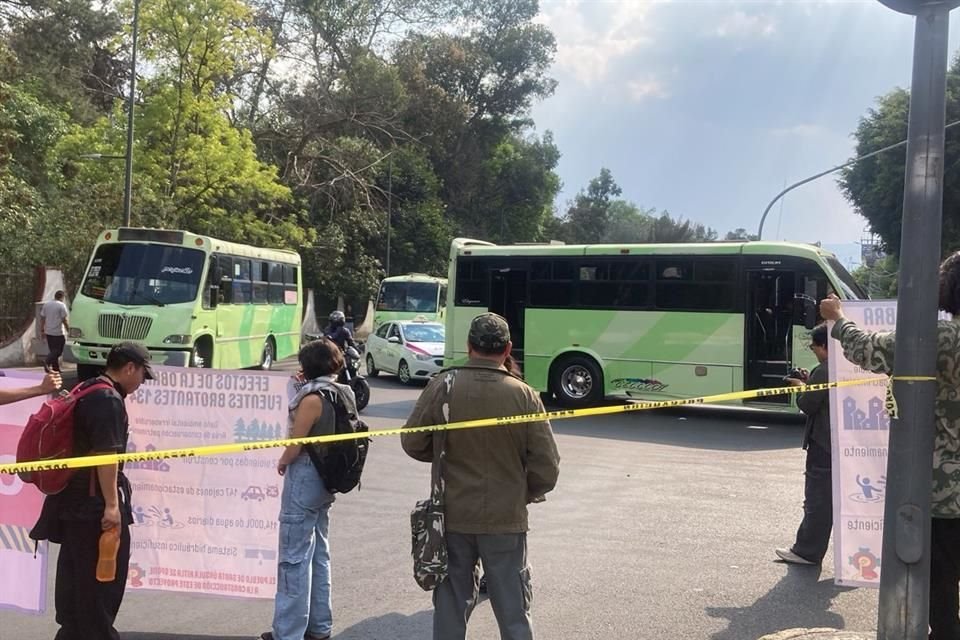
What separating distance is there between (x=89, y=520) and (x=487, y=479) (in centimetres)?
175

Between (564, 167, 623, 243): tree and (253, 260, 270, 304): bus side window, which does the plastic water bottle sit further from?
(564, 167, 623, 243): tree

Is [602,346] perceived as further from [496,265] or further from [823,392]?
[823,392]

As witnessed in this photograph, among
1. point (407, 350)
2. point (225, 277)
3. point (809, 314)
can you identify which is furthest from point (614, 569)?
point (407, 350)

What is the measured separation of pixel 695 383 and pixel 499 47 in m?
46.0

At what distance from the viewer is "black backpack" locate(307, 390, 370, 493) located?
4.45 meters

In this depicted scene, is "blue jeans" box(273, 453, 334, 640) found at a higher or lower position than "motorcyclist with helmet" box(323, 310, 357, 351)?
lower

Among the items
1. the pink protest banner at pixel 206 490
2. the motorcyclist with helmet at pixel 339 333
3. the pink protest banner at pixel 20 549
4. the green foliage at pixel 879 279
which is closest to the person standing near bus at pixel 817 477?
the pink protest banner at pixel 206 490

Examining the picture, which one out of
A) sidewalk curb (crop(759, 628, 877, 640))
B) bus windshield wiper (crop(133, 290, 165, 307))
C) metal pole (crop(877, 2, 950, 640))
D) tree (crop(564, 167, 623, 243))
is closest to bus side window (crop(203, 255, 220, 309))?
bus windshield wiper (crop(133, 290, 165, 307))

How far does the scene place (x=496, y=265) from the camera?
54.8 feet

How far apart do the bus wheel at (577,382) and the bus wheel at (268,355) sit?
24.7 ft

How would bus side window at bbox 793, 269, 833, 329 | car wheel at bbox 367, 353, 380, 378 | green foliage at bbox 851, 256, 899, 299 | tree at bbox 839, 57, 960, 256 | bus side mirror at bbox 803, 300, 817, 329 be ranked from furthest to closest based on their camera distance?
green foliage at bbox 851, 256, 899, 299 → tree at bbox 839, 57, 960, 256 → car wheel at bbox 367, 353, 380, 378 → bus side window at bbox 793, 269, 833, 329 → bus side mirror at bbox 803, 300, 817, 329

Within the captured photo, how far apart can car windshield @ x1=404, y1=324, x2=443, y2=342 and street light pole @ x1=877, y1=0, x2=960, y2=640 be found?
1675 centimetres

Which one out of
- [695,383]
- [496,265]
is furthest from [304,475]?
[496,265]

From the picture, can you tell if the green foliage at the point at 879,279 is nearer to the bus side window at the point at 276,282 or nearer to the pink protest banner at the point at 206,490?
the bus side window at the point at 276,282
